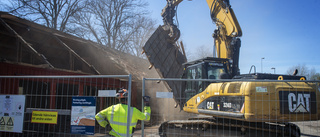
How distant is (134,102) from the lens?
14500 millimetres

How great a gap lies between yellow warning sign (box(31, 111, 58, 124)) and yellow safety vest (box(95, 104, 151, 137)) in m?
1.40

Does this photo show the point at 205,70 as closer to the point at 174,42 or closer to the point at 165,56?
the point at 165,56

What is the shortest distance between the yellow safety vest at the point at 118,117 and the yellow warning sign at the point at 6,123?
2511 millimetres

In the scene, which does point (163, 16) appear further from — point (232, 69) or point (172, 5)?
point (232, 69)

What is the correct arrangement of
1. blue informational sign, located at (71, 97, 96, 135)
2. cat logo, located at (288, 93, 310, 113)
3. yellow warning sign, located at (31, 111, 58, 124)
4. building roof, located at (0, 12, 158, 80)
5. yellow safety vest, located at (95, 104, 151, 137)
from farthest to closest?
1. building roof, located at (0, 12, 158, 80)
2. yellow warning sign, located at (31, 111, 58, 124)
3. cat logo, located at (288, 93, 310, 113)
4. blue informational sign, located at (71, 97, 96, 135)
5. yellow safety vest, located at (95, 104, 151, 137)

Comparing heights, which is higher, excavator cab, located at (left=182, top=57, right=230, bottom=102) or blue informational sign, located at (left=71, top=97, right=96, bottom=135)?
excavator cab, located at (left=182, top=57, right=230, bottom=102)

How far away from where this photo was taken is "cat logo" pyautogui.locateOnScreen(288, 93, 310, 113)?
475 cm

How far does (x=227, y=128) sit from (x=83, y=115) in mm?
3794

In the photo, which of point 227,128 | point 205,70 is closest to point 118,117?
point 227,128

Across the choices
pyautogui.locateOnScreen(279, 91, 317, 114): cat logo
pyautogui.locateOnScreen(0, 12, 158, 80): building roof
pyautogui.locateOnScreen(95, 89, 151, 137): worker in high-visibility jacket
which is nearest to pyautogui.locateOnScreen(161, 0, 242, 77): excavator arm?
pyautogui.locateOnScreen(279, 91, 317, 114): cat logo

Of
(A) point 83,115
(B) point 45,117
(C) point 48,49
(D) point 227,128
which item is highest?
(C) point 48,49

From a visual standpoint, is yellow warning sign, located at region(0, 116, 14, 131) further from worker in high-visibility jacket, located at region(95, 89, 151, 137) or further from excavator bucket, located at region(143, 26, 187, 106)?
excavator bucket, located at region(143, 26, 187, 106)

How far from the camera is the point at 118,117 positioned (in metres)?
4.00

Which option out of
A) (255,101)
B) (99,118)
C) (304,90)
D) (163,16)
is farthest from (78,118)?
(163,16)
